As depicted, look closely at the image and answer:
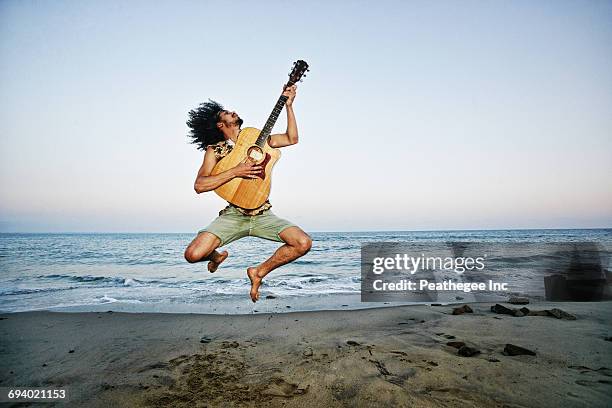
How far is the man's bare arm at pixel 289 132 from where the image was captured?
2365mm

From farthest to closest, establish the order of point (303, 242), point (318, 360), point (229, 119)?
point (318, 360) → point (229, 119) → point (303, 242)

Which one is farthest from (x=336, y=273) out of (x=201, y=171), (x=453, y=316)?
(x=201, y=171)

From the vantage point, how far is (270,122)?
2336 millimetres

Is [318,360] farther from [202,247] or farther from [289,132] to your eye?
[289,132]

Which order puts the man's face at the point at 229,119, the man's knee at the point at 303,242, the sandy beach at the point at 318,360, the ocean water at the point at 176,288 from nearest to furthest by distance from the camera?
the man's knee at the point at 303,242 < the man's face at the point at 229,119 < the sandy beach at the point at 318,360 < the ocean water at the point at 176,288

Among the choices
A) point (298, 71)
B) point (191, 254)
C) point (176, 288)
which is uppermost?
point (298, 71)

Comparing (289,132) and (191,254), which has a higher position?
(289,132)

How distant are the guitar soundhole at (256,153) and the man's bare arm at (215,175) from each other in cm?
11

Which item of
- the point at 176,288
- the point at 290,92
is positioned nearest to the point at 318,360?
the point at 290,92

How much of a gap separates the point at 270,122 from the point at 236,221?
0.70 m

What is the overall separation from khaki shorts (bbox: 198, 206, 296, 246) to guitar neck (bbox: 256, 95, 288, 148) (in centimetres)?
48

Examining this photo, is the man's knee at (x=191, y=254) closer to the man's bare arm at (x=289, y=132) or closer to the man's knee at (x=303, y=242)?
the man's knee at (x=303, y=242)

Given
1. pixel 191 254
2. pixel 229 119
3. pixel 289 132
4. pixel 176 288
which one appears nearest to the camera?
pixel 191 254

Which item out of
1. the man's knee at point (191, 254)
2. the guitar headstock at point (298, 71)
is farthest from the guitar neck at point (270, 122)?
the man's knee at point (191, 254)
